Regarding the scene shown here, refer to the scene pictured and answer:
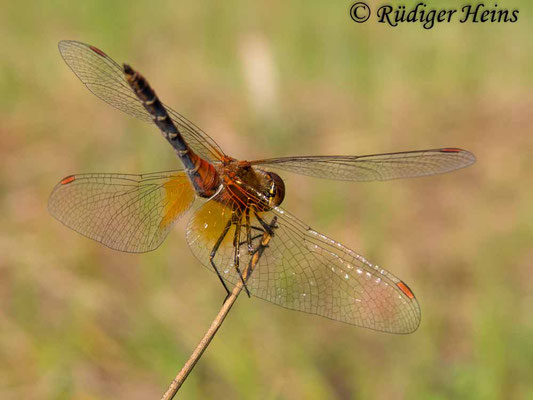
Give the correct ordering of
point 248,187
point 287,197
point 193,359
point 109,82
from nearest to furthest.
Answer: point 193,359 → point 248,187 → point 109,82 → point 287,197

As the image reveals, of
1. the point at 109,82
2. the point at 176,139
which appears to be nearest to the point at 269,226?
the point at 176,139

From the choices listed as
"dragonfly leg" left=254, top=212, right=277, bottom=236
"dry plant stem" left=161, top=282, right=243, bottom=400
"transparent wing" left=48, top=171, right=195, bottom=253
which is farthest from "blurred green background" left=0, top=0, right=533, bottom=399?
"dry plant stem" left=161, top=282, right=243, bottom=400

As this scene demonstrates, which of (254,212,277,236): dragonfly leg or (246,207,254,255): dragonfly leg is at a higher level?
(254,212,277,236): dragonfly leg

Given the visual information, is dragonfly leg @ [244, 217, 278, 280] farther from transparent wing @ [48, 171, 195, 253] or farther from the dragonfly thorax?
transparent wing @ [48, 171, 195, 253]

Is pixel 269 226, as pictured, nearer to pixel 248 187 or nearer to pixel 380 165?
pixel 248 187

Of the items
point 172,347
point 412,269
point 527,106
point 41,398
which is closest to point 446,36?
point 527,106
